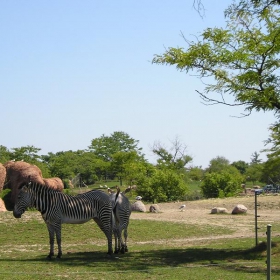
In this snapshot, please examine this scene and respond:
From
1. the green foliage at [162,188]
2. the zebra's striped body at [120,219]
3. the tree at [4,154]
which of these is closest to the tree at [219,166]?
the tree at [4,154]

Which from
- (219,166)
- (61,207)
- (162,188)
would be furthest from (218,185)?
(219,166)

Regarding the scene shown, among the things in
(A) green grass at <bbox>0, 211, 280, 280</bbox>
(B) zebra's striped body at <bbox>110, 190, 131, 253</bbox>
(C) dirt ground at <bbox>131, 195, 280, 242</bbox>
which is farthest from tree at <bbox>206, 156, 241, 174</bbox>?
(B) zebra's striped body at <bbox>110, 190, 131, 253</bbox>

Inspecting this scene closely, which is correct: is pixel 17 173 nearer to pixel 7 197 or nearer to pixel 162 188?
pixel 7 197

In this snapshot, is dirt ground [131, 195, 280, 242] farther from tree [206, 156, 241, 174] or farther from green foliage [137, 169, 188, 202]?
tree [206, 156, 241, 174]

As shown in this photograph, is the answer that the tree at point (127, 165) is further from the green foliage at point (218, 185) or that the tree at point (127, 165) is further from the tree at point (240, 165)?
the tree at point (240, 165)

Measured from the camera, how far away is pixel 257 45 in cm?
1513

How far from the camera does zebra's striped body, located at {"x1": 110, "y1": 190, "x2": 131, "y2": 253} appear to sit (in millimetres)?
15375

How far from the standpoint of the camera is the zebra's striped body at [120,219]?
15.4m

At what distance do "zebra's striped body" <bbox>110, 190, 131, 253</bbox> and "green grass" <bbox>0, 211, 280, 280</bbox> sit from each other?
1.18ft

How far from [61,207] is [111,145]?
91797 mm

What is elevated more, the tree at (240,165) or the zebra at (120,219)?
the tree at (240,165)

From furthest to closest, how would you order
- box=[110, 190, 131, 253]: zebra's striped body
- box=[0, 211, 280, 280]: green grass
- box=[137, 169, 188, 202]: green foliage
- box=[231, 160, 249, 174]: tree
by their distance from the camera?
box=[231, 160, 249, 174]: tree
box=[137, 169, 188, 202]: green foliage
box=[110, 190, 131, 253]: zebra's striped body
box=[0, 211, 280, 280]: green grass

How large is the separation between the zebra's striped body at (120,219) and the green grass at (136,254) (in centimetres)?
36

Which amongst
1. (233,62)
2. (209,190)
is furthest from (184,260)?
(209,190)
